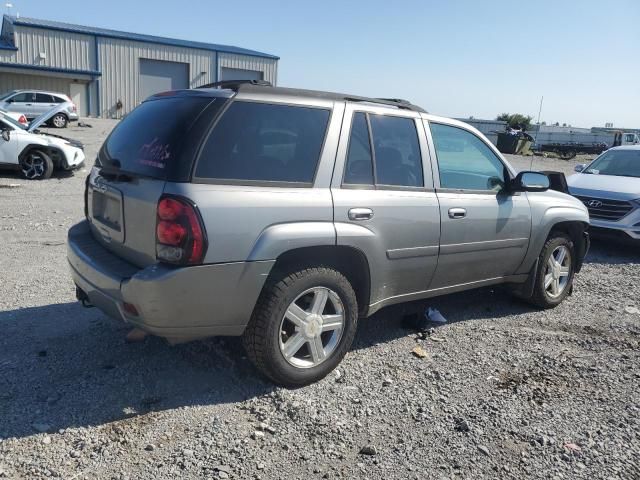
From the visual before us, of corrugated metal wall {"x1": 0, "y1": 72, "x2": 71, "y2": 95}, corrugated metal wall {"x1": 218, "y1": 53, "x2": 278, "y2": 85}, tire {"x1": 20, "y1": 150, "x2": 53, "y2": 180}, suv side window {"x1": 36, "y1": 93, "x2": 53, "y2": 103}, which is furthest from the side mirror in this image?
corrugated metal wall {"x1": 218, "y1": 53, "x2": 278, "y2": 85}

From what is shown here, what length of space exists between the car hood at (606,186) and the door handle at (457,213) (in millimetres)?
5286

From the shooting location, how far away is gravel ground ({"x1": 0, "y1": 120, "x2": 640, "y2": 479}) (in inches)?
116

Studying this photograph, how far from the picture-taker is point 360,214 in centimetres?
374

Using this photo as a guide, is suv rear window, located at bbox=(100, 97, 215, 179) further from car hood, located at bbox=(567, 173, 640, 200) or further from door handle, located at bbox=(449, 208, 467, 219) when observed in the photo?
car hood, located at bbox=(567, 173, 640, 200)

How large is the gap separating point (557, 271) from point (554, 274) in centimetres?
5

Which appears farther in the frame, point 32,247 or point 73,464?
point 32,247

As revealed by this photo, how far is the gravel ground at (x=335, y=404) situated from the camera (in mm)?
2949

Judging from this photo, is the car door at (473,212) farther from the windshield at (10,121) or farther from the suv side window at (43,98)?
the suv side window at (43,98)

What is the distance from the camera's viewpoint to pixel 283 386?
3674 millimetres

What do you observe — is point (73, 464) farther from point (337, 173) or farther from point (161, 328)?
point (337, 173)

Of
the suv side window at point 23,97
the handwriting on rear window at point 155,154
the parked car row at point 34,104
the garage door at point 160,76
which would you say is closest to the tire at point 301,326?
the handwriting on rear window at point 155,154

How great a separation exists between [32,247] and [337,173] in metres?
4.89

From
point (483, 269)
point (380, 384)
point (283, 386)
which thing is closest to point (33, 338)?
point (283, 386)

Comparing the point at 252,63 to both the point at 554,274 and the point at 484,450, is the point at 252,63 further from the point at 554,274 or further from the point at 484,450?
the point at 484,450
